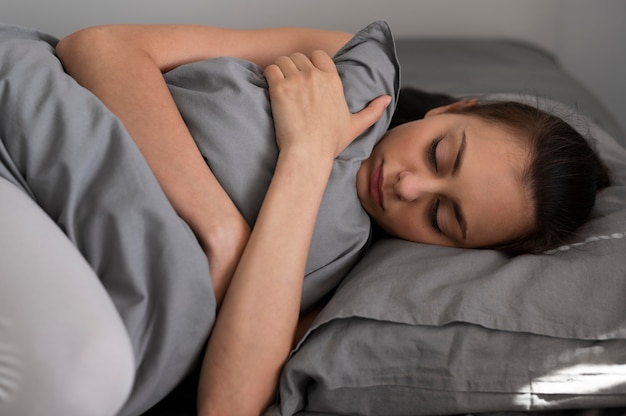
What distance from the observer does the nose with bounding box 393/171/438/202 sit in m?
1.23

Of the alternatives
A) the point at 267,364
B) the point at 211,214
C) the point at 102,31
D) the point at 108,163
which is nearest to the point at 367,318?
the point at 267,364

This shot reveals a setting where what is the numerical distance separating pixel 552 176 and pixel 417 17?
105cm

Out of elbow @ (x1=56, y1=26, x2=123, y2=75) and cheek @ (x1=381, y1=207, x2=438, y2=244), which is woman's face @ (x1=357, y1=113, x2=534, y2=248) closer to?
cheek @ (x1=381, y1=207, x2=438, y2=244)

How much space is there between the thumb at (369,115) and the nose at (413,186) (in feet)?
0.36

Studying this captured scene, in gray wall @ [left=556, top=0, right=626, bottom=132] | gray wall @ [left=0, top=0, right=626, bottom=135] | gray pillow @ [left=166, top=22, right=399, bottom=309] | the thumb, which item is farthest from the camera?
gray wall @ [left=556, top=0, right=626, bottom=132]

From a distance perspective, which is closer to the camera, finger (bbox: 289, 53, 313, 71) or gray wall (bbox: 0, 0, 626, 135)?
finger (bbox: 289, 53, 313, 71)

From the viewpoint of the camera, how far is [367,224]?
1296mm

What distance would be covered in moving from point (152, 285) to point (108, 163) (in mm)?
180

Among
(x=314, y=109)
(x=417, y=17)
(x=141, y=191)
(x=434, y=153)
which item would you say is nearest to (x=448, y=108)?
(x=434, y=153)

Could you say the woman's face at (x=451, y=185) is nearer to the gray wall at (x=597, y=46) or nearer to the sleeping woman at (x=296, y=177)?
Answer: the sleeping woman at (x=296, y=177)

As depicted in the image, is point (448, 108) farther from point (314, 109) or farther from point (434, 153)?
point (314, 109)

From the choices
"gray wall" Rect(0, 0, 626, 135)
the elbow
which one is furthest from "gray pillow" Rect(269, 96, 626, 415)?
"gray wall" Rect(0, 0, 626, 135)

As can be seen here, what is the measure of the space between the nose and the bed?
0.11 m

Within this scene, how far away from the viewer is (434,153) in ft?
4.16
